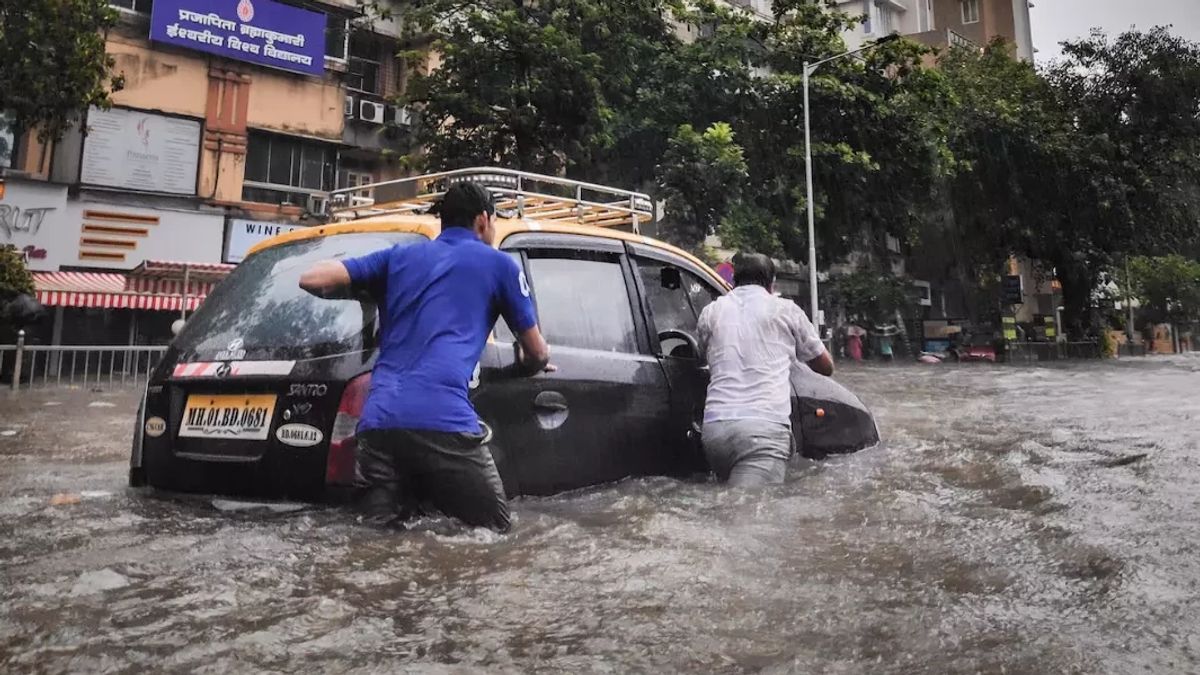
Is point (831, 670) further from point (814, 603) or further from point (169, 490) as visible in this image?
point (169, 490)

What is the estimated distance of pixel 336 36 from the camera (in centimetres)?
2005

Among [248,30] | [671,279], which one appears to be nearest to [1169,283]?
[248,30]

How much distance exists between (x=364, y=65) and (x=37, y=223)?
8435mm

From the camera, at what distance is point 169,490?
324 cm

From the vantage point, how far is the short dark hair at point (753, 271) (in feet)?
14.1

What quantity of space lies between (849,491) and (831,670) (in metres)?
2.21

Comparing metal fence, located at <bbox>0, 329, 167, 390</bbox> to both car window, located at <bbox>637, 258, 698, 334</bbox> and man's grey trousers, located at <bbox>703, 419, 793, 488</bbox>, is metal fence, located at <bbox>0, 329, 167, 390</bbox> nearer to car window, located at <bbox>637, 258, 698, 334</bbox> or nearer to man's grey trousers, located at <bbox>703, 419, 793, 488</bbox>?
car window, located at <bbox>637, 258, 698, 334</bbox>

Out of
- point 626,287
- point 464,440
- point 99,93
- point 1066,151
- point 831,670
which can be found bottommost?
point 831,670

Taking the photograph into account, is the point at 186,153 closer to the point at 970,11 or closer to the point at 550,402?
the point at 550,402

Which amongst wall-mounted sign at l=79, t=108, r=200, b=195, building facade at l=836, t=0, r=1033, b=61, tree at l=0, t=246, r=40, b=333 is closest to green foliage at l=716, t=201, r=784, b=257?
wall-mounted sign at l=79, t=108, r=200, b=195

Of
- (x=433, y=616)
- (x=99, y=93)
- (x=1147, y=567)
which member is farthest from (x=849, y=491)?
(x=99, y=93)

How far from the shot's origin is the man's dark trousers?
104 inches

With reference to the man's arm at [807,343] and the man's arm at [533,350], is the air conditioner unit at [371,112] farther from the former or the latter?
the man's arm at [533,350]

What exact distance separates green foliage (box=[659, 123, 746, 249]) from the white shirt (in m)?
12.8
